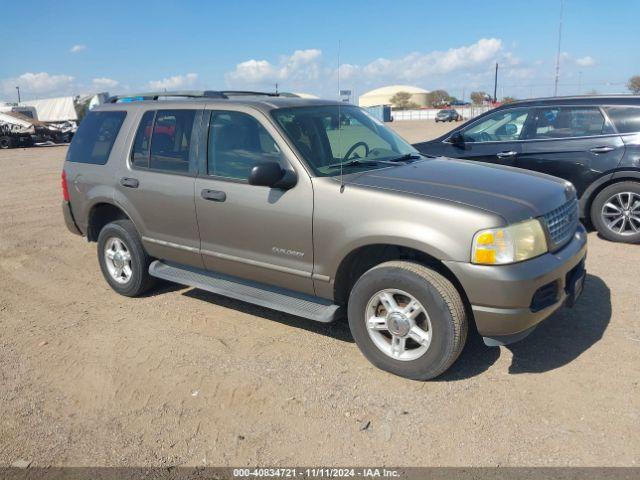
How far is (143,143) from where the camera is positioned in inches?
203

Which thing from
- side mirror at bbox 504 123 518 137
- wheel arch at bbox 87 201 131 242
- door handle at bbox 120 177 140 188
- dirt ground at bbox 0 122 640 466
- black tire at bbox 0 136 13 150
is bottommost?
dirt ground at bbox 0 122 640 466

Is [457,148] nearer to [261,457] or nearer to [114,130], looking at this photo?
[114,130]

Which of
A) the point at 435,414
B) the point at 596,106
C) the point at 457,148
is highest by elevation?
the point at 596,106

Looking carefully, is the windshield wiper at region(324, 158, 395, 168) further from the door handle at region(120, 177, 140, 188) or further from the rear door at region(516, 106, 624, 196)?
the rear door at region(516, 106, 624, 196)

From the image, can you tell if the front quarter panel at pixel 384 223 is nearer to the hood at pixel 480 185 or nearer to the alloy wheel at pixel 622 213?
the hood at pixel 480 185

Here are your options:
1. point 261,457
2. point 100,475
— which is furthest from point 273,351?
point 100,475

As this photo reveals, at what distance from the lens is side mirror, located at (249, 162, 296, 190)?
3.91 m

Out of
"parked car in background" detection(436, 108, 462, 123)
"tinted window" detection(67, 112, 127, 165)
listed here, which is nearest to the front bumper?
"tinted window" detection(67, 112, 127, 165)

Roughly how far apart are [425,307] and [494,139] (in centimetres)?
483

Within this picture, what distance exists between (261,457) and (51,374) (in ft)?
6.35

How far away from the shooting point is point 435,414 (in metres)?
3.39

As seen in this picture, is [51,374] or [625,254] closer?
[51,374]

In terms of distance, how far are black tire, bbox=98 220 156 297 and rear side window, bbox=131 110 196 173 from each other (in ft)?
2.15

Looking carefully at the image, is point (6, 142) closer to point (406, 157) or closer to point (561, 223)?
point (406, 157)
